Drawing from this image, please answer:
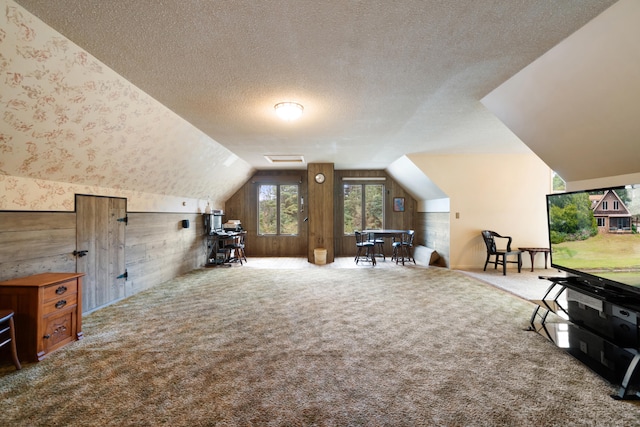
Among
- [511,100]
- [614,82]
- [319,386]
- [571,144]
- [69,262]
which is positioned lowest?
[319,386]

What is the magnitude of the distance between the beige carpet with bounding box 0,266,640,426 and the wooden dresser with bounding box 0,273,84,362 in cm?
14

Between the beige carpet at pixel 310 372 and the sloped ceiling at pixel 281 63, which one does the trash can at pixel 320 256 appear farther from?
the sloped ceiling at pixel 281 63

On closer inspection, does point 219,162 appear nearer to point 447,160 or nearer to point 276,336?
point 276,336

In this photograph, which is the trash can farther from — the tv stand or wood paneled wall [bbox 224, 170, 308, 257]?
the tv stand

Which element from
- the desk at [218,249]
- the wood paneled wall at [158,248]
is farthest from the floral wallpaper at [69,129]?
the desk at [218,249]

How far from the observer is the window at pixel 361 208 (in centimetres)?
863

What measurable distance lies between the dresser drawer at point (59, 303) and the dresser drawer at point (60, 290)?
0.02m

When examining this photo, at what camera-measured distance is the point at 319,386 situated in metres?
2.07

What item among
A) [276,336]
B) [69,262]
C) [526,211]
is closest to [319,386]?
[276,336]

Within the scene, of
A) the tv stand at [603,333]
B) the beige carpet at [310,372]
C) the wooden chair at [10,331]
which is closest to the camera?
the beige carpet at [310,372]

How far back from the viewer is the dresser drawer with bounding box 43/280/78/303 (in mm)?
2512

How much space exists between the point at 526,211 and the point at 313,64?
20.8ft

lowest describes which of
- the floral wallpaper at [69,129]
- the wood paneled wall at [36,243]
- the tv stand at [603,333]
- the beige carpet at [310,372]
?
the beige carpet at [310,372]

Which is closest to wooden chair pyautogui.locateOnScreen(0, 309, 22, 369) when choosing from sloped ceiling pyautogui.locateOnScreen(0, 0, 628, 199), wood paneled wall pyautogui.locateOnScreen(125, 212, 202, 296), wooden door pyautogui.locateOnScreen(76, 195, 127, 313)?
wooden door pyautogui.locateOnScreen(76, 195, 127, 313)
